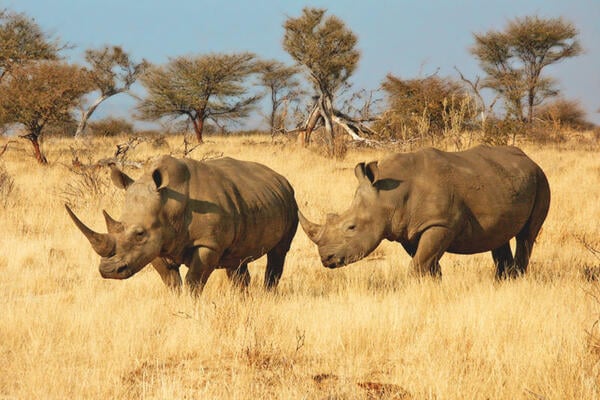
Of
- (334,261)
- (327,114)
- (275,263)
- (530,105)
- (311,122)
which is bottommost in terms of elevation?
(275,263)

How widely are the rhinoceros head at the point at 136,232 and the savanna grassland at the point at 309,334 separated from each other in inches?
13.6

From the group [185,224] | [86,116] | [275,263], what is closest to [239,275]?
[275,263]

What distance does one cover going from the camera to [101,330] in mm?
5027

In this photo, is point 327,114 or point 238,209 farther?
point 327,114

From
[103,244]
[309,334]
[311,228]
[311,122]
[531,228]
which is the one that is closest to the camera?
[309,334]

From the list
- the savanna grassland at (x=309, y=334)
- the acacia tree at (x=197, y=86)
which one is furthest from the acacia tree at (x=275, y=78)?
the savanna grassland at (x=309, y=334)

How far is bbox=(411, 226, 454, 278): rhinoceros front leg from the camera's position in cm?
615

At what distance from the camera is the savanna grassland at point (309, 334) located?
3.86m

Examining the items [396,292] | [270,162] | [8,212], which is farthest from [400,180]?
[270,162]

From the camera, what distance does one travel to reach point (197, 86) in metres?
31.5

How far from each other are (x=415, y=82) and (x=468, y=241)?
735 inches

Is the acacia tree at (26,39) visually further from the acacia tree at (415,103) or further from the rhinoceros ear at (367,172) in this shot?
the rhinoceros ear at (367,172)

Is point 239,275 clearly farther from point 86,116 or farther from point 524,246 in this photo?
point 86,116

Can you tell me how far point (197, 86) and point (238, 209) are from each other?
26.3 meters
